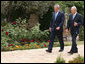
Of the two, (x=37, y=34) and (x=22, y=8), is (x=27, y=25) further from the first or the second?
(x=37, y=34)

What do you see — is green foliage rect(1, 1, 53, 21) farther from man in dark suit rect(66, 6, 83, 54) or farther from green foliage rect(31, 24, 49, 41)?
man in dark suit rect(66, 6, 83, 54)

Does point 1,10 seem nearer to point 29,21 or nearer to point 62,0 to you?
point 29,21

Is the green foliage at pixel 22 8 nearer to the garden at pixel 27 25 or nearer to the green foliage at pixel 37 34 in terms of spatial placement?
the garden at pixel 27 25

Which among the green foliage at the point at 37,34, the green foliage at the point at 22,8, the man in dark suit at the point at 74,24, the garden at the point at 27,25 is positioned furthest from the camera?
the green foliage at the point at 22,8

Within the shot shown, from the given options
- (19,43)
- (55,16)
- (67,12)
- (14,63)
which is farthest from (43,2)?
(14,63)

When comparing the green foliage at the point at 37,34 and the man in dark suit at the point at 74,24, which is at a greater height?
the man in dark suit at the point at 74,24

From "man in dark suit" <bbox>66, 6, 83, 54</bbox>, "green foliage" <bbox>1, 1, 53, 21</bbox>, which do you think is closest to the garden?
"green foliage" <bbox>1, 1, 53, 21</bbox>

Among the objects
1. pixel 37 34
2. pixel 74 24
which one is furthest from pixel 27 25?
pixel 74 24

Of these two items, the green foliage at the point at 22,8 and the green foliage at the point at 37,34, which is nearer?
the green foliage at the point at 37,34

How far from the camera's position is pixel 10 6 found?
16.6m

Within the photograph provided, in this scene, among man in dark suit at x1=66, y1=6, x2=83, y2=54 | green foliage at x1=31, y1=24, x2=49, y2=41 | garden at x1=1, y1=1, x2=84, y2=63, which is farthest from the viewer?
green foliage at x1=31, y1=24, x2=49, y2=41

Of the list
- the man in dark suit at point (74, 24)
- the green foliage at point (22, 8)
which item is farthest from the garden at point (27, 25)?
the man in dark suit at point (74, 24)

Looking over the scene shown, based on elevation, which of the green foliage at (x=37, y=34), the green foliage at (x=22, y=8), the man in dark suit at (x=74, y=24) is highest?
the green foliage at (x=22, y=8)

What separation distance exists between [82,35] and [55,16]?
35.2ft
